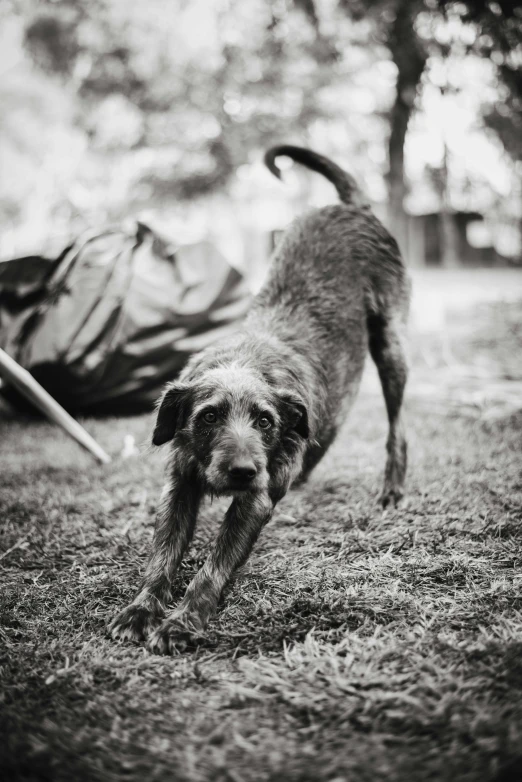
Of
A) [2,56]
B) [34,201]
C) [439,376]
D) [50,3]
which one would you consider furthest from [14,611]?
[2,56]

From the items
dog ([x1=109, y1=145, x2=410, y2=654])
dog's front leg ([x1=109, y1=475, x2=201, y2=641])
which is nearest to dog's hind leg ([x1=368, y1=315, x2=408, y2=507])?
dog ([x1=109, y1=145, x2=410, y2=654])

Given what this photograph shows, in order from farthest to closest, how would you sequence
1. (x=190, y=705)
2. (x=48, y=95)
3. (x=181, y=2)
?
(x=48, y=95)
(x=181, y=2)
(x=190, y=705)

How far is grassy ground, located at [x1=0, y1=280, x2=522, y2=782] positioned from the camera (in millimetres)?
1679

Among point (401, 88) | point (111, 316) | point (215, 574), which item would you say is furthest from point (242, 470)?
point (401, 88)

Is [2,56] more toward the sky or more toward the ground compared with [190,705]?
more toward the sky

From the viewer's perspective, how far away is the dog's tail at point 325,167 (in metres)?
4.75

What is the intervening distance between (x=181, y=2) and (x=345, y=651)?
10.7m

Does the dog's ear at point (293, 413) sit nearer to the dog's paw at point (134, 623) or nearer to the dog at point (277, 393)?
the dog at point (277, 393)

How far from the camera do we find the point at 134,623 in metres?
2.43

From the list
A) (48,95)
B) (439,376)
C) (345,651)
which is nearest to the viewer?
(345,651)

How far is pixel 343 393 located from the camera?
13.2ft

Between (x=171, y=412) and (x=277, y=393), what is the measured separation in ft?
1.71

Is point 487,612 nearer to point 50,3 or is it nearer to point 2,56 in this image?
point 50,3

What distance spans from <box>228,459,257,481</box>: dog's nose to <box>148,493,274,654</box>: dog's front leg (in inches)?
6.8
